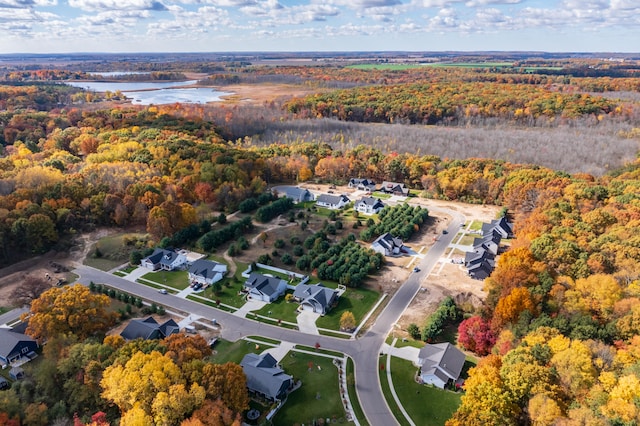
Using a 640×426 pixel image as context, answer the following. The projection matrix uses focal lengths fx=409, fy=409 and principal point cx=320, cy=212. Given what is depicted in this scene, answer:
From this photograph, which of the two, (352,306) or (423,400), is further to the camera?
(352,306)

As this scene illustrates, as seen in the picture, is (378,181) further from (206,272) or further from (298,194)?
(206,272)

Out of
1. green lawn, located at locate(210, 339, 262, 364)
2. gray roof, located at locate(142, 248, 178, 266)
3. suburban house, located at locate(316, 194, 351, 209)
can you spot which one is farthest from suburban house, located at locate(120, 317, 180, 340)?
suburban house, located at locate(316, 194, 351, 209)

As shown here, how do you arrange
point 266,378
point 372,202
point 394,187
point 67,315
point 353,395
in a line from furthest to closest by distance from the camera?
point 394,187 → point 372,202 → point 67,315 → point 353,395 → point 266,378

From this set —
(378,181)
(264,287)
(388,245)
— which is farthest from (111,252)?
(378,181)

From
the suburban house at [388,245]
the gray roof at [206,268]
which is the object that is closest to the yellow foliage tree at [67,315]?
the gray roof at [206,268]

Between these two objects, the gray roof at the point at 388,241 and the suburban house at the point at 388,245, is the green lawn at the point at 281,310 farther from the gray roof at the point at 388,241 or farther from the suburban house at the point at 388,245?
the gray roof at the point at 388,241
